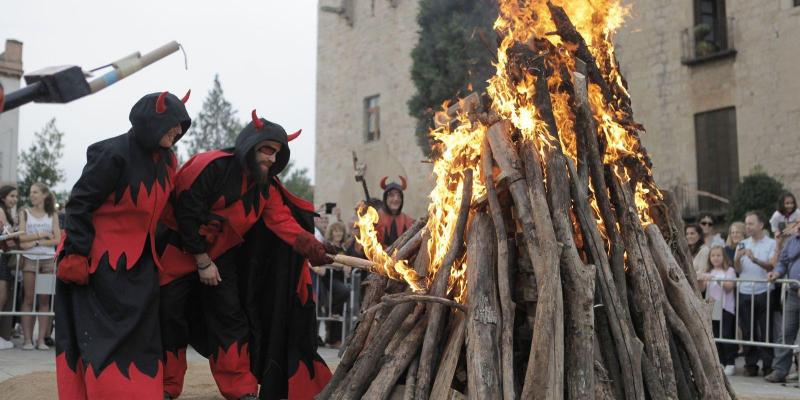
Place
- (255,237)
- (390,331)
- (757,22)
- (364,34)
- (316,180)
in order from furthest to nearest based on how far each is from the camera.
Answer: (316,180) → (364,34) → (757,22) → (255,237) → (390,331)

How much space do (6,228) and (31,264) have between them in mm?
531

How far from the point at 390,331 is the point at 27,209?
5.96 metres

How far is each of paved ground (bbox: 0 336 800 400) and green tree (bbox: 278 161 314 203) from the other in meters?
48.9

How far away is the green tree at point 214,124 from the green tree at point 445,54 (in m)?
35.2

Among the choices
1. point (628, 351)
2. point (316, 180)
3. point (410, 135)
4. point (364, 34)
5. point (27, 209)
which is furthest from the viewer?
point (316, 180)

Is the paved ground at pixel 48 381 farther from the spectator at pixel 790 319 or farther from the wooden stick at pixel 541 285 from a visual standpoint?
the wooden stick at pixel 541 285

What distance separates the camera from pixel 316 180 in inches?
1220

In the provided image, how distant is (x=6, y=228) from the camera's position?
362 inches

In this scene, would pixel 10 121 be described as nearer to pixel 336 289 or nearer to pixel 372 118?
pixel 372 118

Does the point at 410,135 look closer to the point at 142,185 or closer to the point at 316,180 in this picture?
the point at 316,180

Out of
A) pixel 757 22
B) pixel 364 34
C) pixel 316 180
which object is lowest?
pixel 316 180

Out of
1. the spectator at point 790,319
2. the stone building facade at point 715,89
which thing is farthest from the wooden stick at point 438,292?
the stone building facade at point 715,89

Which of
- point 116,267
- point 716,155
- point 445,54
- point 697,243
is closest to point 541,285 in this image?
point 116,267

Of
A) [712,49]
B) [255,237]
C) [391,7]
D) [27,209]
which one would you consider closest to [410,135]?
[391,7]
